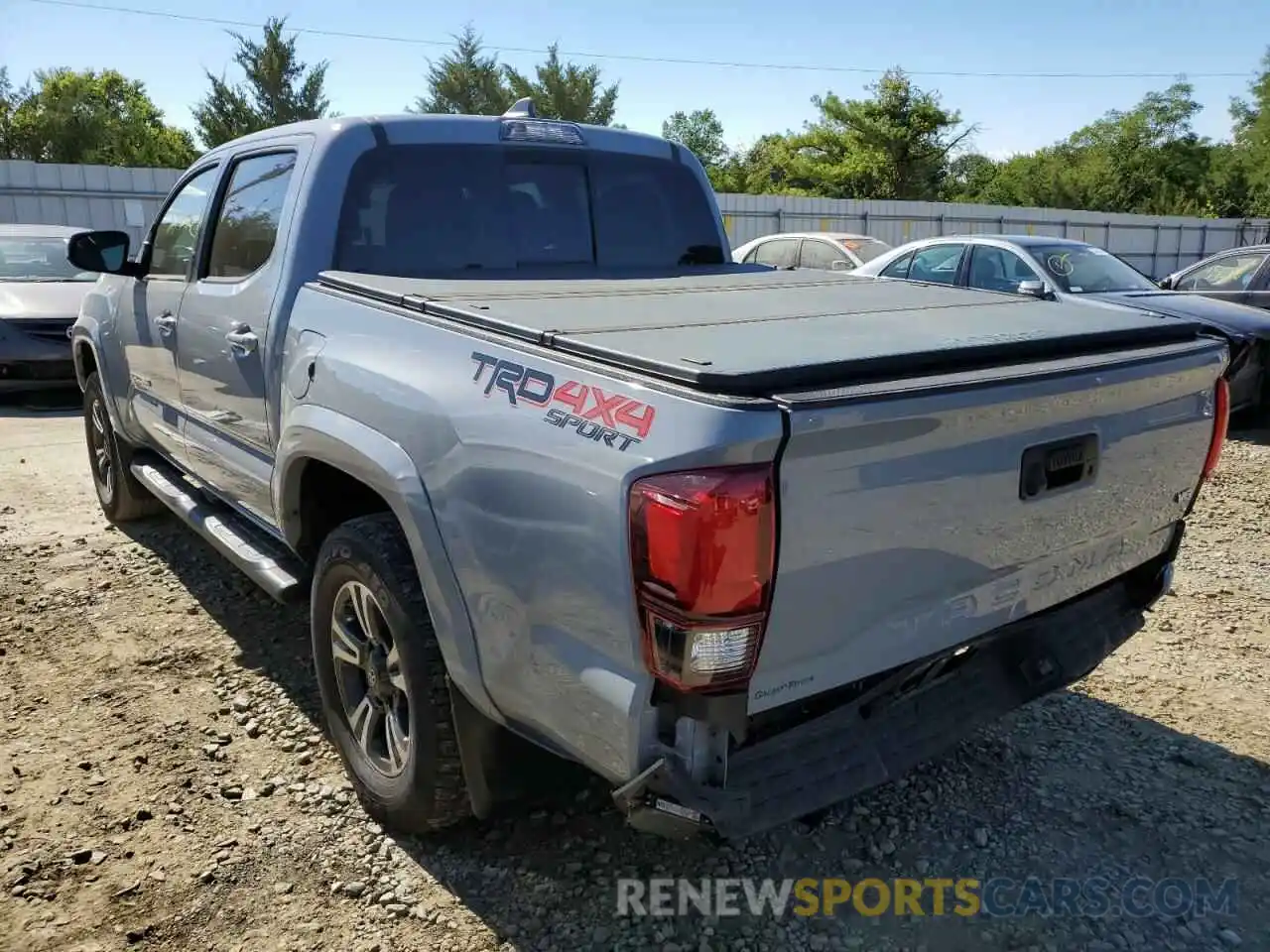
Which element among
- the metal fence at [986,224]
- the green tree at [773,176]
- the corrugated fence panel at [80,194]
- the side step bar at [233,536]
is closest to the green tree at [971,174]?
the green tree at [773,176]

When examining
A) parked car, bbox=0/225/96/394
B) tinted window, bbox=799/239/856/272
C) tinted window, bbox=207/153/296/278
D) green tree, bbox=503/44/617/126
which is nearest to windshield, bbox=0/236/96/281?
parked car, bbox=0/225/96/394

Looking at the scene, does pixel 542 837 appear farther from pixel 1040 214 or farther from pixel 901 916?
pixel 1040 214

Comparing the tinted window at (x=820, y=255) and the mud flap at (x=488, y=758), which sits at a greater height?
the tinted window at (x=820, y=255)

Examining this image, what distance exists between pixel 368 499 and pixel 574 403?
1.28m

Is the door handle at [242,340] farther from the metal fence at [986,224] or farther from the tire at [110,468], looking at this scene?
the metal fence at [986,224]

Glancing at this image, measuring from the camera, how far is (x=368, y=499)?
305 cm

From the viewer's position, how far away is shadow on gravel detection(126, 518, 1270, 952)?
248cm

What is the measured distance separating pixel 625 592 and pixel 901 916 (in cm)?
136

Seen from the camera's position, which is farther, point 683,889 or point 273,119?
point 273,119

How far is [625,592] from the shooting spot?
1.86 metres

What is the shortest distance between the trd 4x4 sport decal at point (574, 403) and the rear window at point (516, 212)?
4.35 ft

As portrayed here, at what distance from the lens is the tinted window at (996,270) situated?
877 centimetres

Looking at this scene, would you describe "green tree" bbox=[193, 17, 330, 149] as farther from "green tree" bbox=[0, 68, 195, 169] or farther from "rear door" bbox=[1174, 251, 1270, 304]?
"rear door" bbox=[1174, 251, 1270, 304]

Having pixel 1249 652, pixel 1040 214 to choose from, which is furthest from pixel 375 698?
pixel 1040 214
